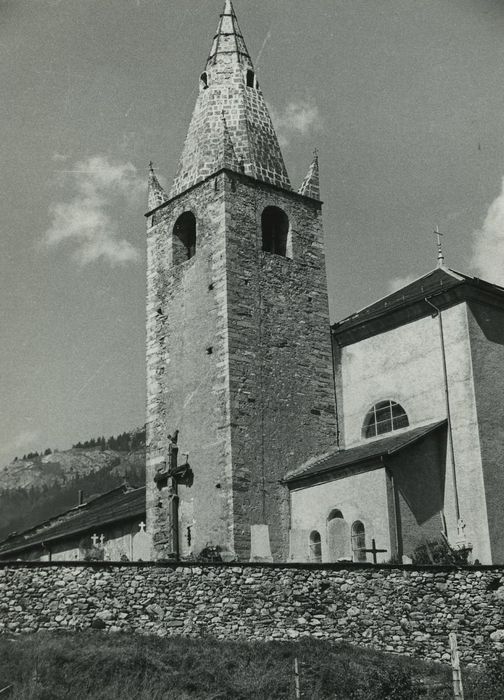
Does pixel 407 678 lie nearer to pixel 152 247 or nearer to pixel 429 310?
pixel 429 310

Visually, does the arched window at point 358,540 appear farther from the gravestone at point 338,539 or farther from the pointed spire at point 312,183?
the pointed spire at point 312,183

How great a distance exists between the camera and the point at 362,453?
26.7 m

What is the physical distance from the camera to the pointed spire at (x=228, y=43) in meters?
34.4

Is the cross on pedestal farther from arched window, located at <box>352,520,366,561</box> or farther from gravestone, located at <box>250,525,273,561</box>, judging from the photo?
gravestone, located at <box>250,525,273,561</box>

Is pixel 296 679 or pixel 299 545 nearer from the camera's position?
pixel 296 679

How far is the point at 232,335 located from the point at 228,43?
42.5ft

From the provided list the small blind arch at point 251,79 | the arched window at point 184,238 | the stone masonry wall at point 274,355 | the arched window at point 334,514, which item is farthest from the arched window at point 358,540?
the small blind arch at point 251,79

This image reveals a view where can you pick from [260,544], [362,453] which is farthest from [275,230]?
[260,544]

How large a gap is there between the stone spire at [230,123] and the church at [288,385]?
0.08m

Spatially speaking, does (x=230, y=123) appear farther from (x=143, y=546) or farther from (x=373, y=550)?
(x=373, y=550)

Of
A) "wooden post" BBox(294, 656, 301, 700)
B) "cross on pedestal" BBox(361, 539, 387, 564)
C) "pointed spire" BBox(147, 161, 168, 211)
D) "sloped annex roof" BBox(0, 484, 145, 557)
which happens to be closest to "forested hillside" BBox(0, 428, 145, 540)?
"sloped annex roof" BBox(0, 484, 145, 557)

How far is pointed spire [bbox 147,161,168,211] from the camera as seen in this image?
109ft

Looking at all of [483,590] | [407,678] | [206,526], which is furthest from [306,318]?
[407,678]

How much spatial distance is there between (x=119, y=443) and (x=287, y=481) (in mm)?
143237
